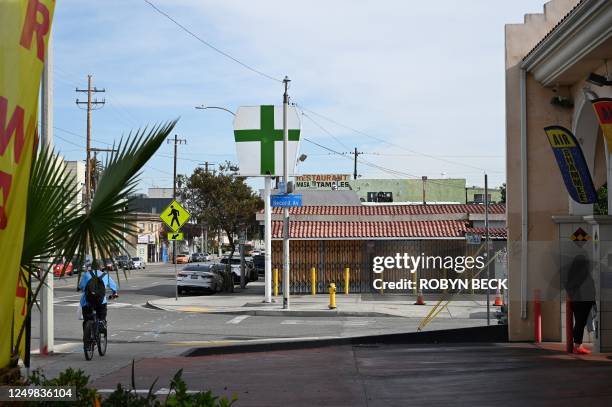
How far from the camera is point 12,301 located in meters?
5.38

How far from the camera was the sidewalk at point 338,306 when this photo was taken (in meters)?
25.7

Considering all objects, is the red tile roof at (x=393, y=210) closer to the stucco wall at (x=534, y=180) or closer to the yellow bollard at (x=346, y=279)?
the yellow bollard at (x=346, y=279)

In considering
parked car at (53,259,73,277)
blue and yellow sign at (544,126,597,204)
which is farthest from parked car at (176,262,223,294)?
parked car at (53,259,73,277)

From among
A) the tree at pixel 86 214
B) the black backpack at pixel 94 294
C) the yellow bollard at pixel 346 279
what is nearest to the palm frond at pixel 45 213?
the tree at pixel 86 214

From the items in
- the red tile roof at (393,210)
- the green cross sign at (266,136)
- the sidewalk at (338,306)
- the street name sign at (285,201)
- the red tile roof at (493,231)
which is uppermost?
the green cross sign at (266,136)

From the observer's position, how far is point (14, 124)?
17.1ft

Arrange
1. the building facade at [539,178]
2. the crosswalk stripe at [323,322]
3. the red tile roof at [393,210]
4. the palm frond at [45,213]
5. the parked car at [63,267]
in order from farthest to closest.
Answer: the red tile roof at [393,210], the crosswalk stripe at [323,322], the building facade at [539,178], the parked car at [63,267], the palm frond at [45,213]

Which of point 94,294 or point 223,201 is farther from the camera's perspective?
point 223,201

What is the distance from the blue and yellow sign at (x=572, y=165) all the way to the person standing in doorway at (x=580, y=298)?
121 cm

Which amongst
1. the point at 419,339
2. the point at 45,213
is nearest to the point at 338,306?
the point at 419,339

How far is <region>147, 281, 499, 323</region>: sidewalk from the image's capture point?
25.7 m

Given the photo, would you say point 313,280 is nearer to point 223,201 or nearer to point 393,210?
point 393,210

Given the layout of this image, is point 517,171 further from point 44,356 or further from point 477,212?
point 477,212

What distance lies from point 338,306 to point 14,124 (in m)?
23.1
